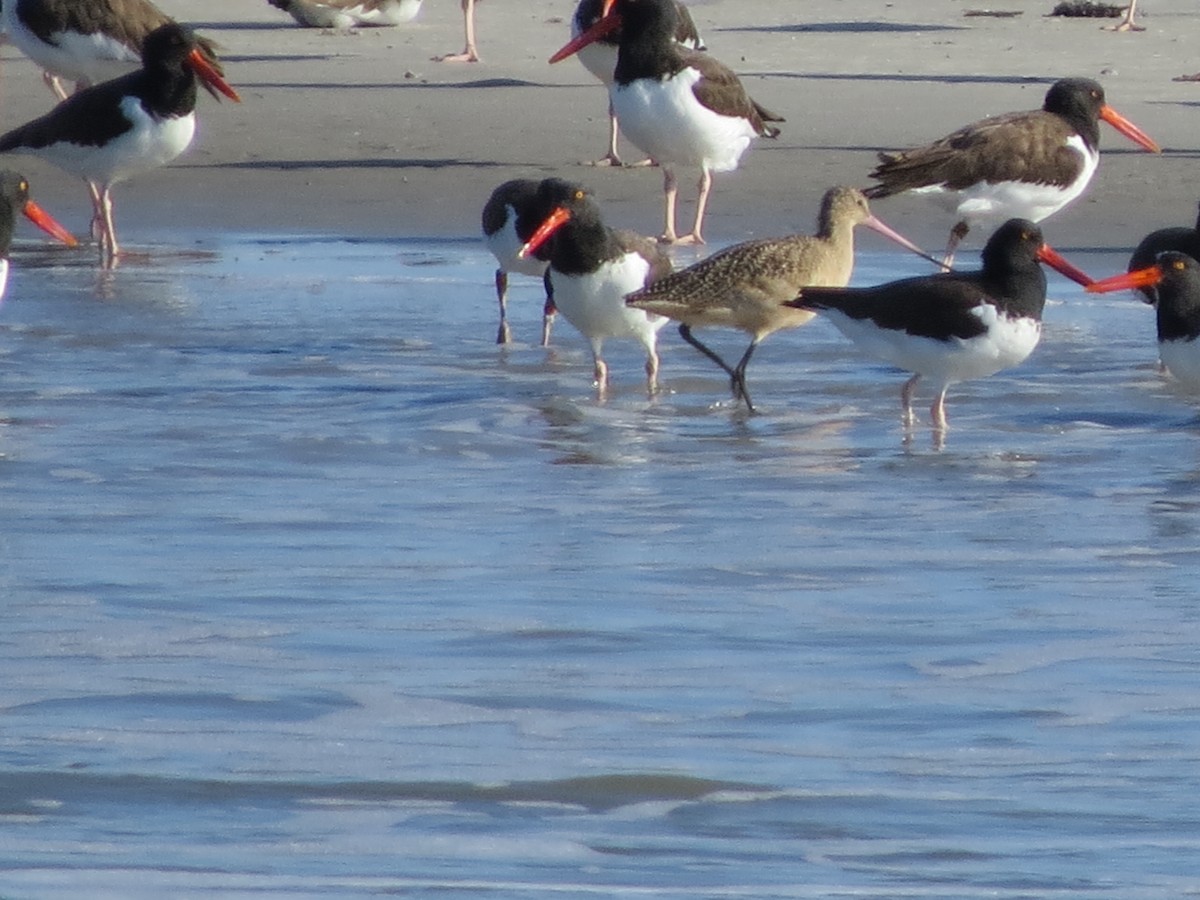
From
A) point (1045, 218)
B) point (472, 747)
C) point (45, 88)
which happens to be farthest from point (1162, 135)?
point (472, 747)

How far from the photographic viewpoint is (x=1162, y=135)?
13703mm

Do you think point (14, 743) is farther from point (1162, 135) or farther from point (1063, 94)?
point (1162, 135)

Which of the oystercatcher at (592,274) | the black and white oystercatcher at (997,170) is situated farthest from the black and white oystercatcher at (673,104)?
the oystercatcher at (592,274)

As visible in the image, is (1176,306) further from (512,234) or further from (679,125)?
(679,125)

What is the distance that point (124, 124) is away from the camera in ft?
39.0

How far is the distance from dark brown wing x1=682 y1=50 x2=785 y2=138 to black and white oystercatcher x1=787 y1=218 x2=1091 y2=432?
4.15 meters

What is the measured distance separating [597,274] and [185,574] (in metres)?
3.00

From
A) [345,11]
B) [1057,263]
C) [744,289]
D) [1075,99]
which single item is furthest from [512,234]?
[345,11]

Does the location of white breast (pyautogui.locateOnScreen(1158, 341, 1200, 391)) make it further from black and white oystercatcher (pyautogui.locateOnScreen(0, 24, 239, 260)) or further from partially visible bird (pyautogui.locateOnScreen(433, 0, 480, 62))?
partially visible bird (pyautogui.locateOnScreen(433, 0, 480, 62))

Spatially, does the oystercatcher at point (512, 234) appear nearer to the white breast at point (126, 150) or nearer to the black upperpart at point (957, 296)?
the black upperpart at point (957, 296)

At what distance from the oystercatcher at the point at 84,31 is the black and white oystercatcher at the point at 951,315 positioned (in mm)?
6997

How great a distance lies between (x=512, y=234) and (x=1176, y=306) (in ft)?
8.40

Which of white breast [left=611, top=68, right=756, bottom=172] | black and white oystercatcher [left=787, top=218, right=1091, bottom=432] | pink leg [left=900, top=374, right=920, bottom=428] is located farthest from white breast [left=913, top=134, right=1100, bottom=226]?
pink leg [left=900, top=374, right=920, bottom=428]

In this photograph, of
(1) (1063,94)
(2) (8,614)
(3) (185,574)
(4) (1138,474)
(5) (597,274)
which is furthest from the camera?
(1) (1063,94)
